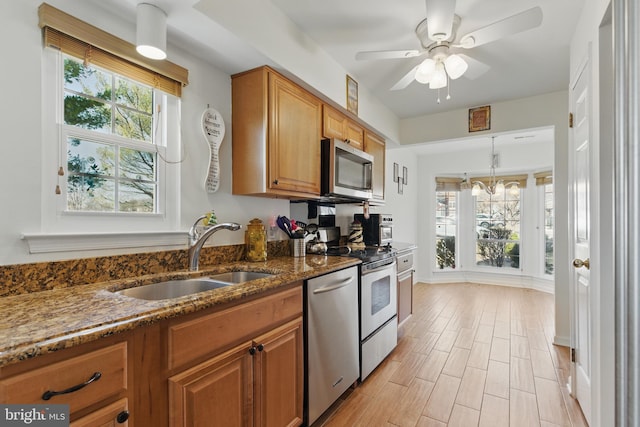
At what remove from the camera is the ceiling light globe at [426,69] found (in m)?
1.97

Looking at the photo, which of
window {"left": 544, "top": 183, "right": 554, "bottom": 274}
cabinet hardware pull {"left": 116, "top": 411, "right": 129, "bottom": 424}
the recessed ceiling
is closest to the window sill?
cabinet hardware pull {"left": 116, "top": 411, "right": 129, "bottom": 424}

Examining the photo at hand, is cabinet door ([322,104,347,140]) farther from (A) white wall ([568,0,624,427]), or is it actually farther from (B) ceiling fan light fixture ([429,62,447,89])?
(A) white wall ([568,0,624,427])

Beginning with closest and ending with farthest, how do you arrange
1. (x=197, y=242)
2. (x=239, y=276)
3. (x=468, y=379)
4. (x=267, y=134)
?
1. (x=197, y=242)
2. (x=239, y=276)
3. (x=267, y=134)
4. (x=468, y=379)

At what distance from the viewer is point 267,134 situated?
1.90m

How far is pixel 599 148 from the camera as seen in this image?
1.47 m

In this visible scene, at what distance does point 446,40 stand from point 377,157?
147 centimetres

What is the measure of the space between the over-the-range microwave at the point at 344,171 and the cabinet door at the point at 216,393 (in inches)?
55.3

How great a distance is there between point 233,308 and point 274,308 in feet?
0.85

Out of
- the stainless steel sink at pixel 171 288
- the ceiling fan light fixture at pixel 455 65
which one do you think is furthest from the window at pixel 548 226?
the stainless steel sink at pixel 171 288

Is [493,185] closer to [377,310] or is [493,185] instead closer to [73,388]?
[377,310]

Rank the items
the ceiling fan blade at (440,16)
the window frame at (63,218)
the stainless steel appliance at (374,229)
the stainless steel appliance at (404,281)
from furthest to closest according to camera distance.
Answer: the stainless steel appliance at (374,229)
the stainless steel appliance at (404,281)
the ceiling fan blade at (440,16)
the window frame at (63,218)

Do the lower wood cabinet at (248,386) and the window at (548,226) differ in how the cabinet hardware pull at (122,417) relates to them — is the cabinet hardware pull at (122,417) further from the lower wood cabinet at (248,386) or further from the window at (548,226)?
the window at (548,226)

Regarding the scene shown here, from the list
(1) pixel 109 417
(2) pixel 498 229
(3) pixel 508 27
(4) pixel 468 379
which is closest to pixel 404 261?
(4) pixel 468 379

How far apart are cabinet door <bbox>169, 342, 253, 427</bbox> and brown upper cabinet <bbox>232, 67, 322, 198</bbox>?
100 cm
